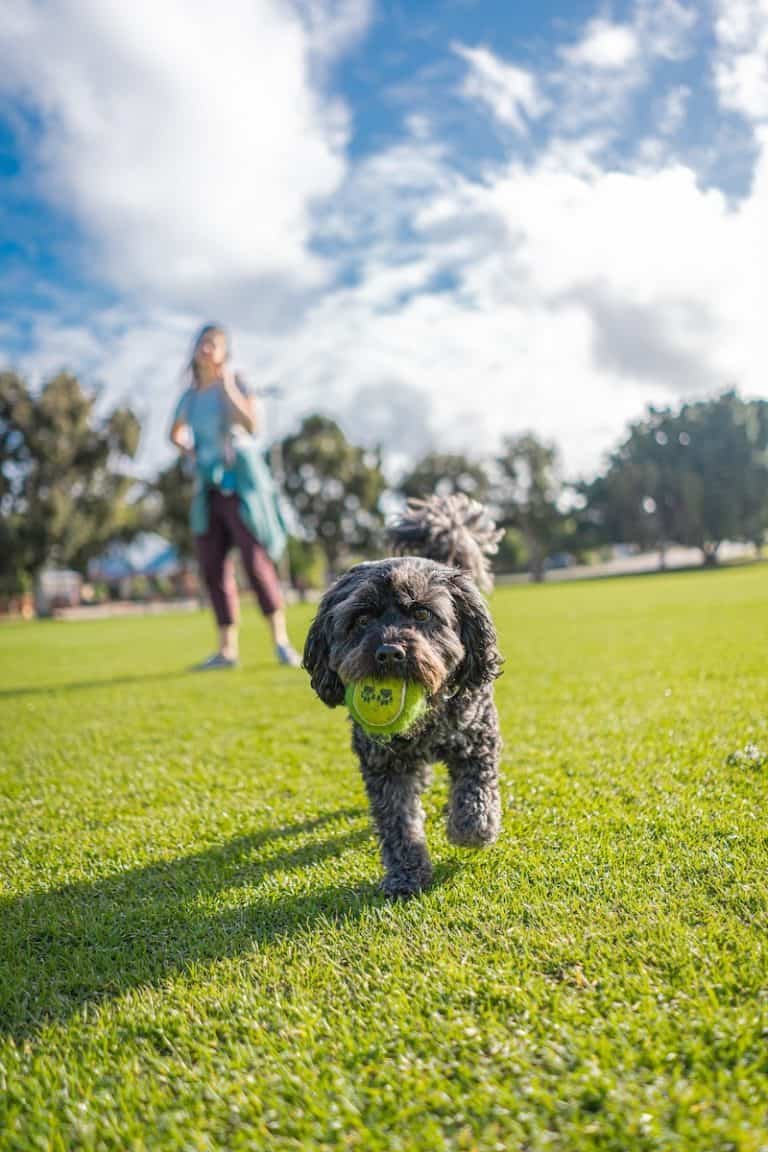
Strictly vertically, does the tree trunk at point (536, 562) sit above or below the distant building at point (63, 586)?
below

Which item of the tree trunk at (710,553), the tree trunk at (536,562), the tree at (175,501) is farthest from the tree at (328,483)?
the tree trunk at (710,553)

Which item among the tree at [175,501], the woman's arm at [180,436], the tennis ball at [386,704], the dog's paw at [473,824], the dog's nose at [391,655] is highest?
the tree at [175,501]

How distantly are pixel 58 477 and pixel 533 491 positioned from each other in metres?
42.5

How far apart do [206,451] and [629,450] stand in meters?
65.8

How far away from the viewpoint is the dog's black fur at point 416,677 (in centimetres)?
309

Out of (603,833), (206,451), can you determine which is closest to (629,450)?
(206,451)

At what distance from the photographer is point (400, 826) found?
314 cm

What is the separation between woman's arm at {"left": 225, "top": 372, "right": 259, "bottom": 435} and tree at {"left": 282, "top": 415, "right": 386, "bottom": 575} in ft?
172

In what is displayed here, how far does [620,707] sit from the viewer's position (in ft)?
20.4

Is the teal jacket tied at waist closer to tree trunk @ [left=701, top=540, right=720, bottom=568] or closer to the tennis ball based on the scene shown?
the tennis ball

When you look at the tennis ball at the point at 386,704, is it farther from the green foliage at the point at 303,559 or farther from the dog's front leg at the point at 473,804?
the green foliage at the point at 303,559

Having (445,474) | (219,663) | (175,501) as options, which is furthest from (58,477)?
(219,663)

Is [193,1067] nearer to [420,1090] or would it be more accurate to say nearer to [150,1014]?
[150,1014]

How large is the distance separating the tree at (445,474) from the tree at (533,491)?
242 cm
